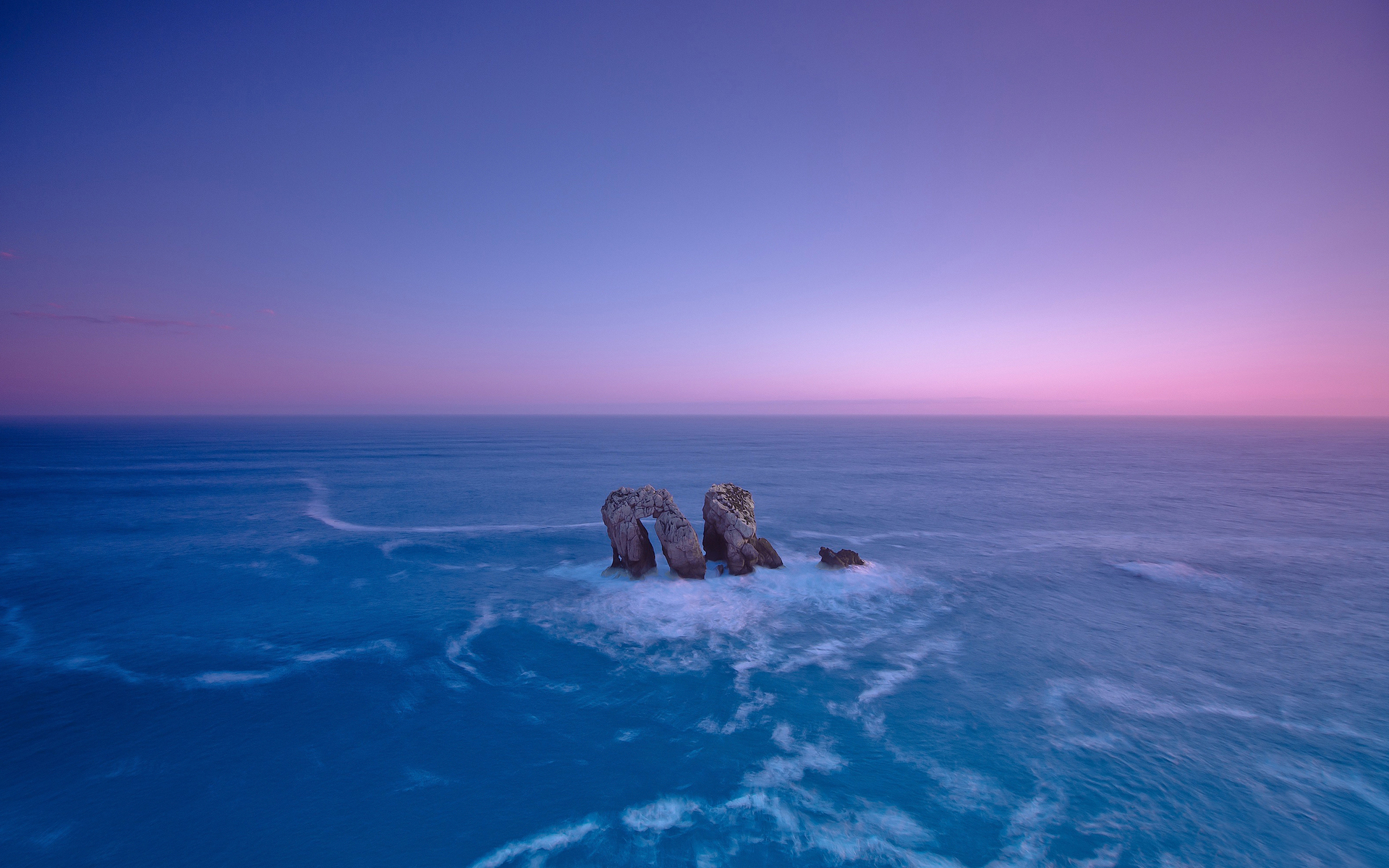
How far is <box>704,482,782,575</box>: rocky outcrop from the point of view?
104ft

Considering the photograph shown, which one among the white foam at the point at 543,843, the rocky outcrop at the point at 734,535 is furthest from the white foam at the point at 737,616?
the white foam at the point at 543,843

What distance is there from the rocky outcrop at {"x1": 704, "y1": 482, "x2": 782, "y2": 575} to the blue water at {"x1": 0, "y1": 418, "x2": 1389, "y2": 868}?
1257mm

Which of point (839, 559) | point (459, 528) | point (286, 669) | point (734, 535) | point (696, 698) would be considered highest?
point (734, 535)

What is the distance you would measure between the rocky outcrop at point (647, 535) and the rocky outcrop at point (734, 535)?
223cm

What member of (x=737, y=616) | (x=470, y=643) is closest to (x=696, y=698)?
(x=737, y=616)

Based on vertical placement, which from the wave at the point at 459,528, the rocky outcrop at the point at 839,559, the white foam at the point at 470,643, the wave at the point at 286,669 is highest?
the rocky outcrop at the point at 839,559

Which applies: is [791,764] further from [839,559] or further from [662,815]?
[839,559]

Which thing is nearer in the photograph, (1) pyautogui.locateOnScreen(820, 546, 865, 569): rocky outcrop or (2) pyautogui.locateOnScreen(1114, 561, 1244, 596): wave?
(2) pyautogui.locateOnScreen(1114, 561, 1244, 596): wave

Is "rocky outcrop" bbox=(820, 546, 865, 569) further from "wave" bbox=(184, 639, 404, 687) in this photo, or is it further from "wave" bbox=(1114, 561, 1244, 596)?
"wave" bbox=(184, 639, 404, 687)

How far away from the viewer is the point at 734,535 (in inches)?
1246

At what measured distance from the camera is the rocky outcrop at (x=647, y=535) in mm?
30422

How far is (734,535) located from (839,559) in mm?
7191

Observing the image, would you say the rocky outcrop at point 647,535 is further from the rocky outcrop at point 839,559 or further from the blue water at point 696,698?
the rocky outcrop at point 839,559

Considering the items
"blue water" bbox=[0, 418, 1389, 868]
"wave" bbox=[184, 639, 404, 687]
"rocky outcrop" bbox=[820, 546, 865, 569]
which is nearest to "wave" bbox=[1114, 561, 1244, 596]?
"blue water" bbox=[0, 418, 1389, 868]
